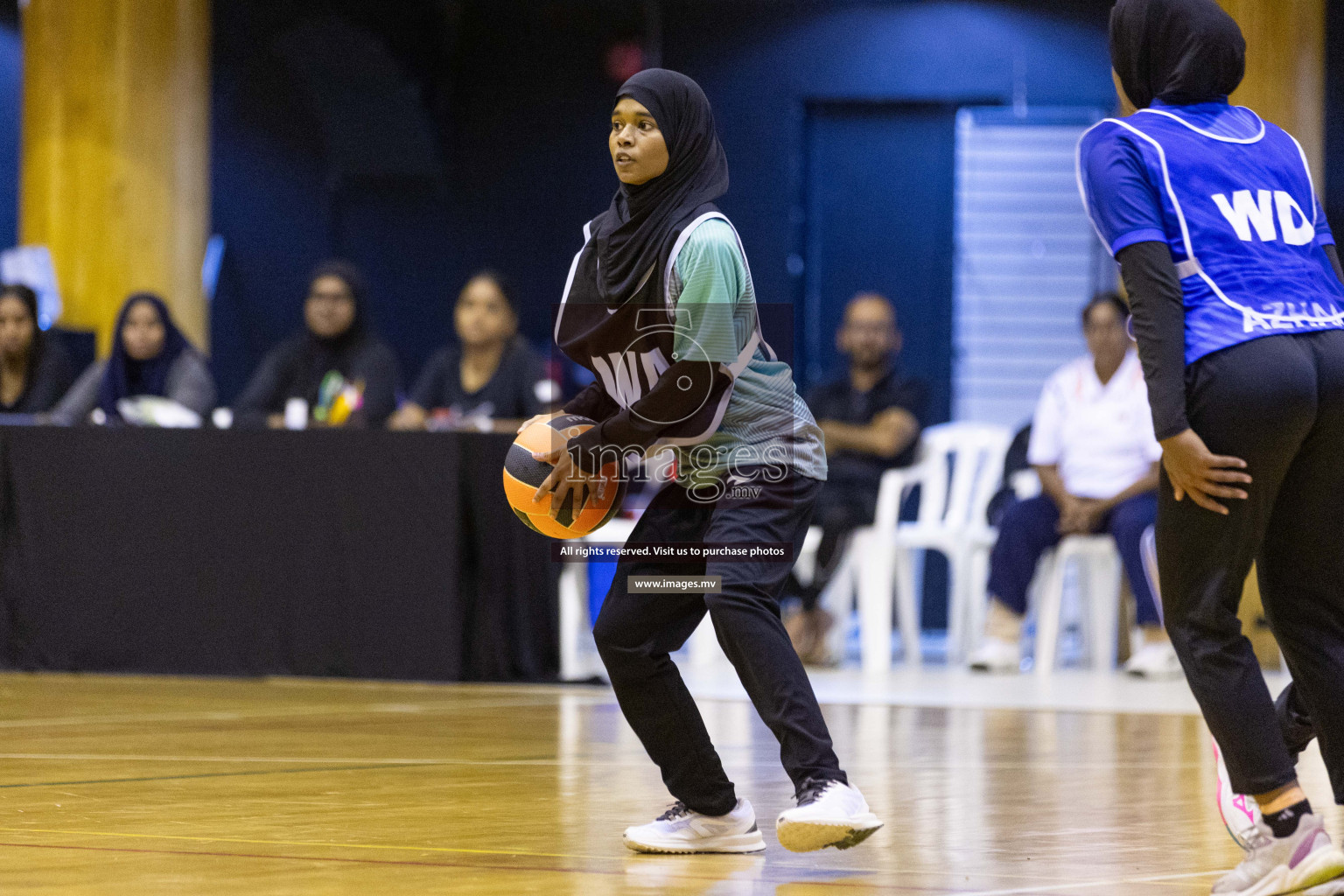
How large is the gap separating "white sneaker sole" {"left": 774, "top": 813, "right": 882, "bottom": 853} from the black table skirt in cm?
349

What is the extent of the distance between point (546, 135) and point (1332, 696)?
317 inches

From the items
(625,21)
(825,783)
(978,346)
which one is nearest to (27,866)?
(825,783)

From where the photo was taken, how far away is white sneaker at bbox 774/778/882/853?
2688mm

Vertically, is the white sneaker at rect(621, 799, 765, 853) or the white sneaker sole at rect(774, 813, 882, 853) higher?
the white sneaker sole at rect(774, 813, 882, 853)

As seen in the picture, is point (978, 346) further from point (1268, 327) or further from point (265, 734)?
point (1268, 327)

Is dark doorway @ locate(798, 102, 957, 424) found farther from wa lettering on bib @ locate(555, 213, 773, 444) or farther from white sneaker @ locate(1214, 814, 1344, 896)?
white sneaker @ locate(1214, 814, 1344, 896)

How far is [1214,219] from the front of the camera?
106 inches

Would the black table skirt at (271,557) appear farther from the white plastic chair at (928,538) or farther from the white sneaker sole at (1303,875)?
A: the white sneaker sole at (1303,875)

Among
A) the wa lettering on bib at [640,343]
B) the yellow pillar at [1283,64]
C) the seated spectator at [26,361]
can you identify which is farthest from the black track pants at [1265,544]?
the seated spectator at [26,361]

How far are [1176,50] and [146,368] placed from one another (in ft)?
16.9

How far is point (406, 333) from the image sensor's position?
10.4 meters

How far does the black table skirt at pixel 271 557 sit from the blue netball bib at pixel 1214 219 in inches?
144

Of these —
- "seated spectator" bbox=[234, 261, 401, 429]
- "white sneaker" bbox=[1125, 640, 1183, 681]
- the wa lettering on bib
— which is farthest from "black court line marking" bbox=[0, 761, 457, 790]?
"white sneaker" bbox=[1125, 640, 1183, 681]

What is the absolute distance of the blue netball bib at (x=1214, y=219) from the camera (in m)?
2.66
